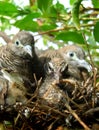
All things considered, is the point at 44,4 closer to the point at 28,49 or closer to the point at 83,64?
the point at 28,49

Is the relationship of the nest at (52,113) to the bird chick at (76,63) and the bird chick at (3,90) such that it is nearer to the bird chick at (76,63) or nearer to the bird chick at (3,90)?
the bird chick at (3,90)

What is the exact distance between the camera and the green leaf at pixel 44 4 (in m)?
1.95

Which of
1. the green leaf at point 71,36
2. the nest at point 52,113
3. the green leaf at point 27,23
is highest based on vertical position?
the green leaf at point 27,23

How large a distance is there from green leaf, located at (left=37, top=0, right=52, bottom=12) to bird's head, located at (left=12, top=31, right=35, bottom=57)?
387 millimetres

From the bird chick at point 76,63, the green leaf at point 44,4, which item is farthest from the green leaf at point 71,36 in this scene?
the bird chick at point 76,63

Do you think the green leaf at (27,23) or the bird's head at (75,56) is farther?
the bird's head at (75,56)

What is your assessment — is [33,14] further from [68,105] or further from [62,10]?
[68,105]

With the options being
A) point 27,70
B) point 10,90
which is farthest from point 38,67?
point 10,90

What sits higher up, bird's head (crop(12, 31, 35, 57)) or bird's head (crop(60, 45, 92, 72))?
bird's head (crop(12, 31, 35, 57))

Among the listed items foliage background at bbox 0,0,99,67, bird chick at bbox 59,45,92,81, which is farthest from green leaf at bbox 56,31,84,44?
bird chick at bbox 59,45,92,81

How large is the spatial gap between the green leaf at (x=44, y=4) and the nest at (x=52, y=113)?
1.32 ft

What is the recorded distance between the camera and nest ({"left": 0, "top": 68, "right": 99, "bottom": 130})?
1833 millimetres

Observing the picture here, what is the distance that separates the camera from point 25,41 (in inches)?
94.3

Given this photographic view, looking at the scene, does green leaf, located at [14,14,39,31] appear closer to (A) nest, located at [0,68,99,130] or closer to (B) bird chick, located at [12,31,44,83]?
(B) bird chick, located at [12,31,44,83]
